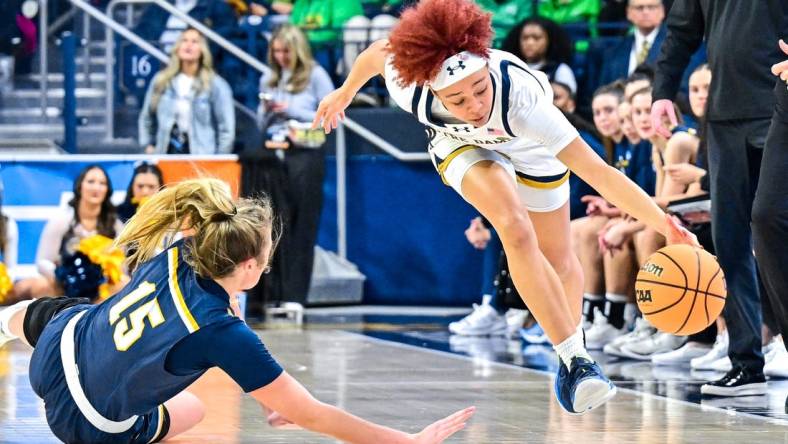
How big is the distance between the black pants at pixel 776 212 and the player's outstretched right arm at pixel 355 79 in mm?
1605

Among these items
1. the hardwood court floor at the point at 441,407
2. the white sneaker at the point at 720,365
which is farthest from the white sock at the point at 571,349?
the white sneaker at the point at 720,365

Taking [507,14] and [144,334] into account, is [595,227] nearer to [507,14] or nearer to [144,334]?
[507,14]

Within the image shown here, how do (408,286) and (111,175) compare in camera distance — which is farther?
(408,286)

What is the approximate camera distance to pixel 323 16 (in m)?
12.6

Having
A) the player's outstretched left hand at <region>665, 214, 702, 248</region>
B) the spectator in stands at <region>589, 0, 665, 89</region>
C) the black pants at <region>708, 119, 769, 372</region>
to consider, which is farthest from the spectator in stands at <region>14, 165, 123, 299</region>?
the player's outstretched left hand at <region>665, 214, 702, 248</region>

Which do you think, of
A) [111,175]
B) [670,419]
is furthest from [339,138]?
[670,419]

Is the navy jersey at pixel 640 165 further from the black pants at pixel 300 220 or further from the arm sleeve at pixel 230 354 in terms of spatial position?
the arm sleeve at pixel 230 354

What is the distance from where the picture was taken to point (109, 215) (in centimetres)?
973

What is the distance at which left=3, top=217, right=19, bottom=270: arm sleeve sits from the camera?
390 inches

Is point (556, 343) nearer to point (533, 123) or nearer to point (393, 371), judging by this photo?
point (533, 123)

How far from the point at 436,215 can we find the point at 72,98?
330cm

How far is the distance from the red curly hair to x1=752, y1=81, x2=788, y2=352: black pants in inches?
52.1

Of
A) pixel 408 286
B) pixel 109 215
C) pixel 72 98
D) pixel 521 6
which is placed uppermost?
pixel 521 6

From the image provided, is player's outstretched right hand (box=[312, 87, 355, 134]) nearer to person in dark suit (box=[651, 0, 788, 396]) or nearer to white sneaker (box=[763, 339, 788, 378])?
person in dark suit (box=[651, 0, 788, 396])
